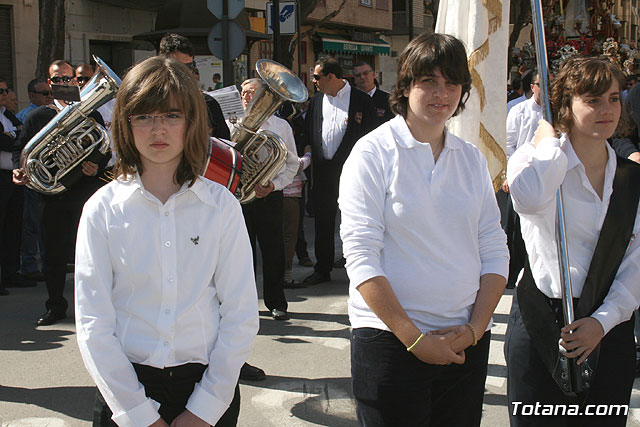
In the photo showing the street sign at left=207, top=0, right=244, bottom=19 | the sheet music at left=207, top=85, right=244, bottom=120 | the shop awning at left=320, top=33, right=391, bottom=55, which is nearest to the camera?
the sheet music at left=207, top=85, right=244, bottom=120

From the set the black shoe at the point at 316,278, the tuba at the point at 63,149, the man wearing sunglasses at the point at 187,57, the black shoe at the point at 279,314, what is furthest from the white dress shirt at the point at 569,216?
the black shoe at the point at 316,278

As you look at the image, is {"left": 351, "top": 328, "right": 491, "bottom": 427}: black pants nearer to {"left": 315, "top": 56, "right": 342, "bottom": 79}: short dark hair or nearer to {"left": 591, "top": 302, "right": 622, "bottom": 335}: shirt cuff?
{"left": 591, "top": 302, "right": 622, "bottom": 335}: shirt cuff

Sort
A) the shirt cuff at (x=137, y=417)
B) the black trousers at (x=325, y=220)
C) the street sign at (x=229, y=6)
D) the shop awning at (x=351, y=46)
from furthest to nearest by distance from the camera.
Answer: the shop awning at (x=351, y=46)
the street sign at (x=229, y=6)
the black trousers at (x=325, y=220)
the shirt cuff at (x=137, y=417)

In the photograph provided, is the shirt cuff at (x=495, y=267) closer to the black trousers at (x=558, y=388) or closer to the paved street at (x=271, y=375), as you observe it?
the black trousers at (x=558, y=388)

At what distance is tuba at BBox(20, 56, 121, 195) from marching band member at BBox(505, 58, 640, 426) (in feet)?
12.1

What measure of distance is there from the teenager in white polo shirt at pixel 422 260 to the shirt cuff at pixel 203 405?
536 mm

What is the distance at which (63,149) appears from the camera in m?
5.69

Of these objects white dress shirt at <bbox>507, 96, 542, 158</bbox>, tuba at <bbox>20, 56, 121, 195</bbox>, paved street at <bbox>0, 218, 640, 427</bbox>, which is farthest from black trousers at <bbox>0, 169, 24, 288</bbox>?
white dress shirt at <bbox>507, 96, 542, 158</bbox>

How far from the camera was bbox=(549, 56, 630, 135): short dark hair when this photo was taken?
2.77m

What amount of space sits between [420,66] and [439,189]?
428mm

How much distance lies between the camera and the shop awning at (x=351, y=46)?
29578mm

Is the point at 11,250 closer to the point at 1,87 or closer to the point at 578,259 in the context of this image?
the point at 1,87

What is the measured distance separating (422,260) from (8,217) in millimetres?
6374

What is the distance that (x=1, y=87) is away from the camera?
26.1 feet
